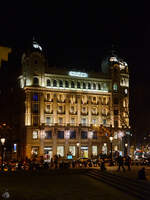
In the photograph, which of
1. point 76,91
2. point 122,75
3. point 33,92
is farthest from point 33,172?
point 122,75

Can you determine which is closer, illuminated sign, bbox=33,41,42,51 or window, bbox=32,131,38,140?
window, bbox=32,131,38,140

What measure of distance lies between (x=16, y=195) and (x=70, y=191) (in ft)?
11.7

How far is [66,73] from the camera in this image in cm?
7356

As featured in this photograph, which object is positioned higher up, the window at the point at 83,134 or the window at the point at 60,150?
the window at the point at 83,134

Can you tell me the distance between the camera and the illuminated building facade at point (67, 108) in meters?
68.9

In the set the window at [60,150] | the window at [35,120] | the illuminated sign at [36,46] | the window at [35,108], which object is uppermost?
the illuminated sign at [36,46]

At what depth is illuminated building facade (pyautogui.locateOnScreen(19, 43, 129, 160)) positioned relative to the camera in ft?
226

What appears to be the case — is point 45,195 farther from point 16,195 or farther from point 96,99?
point 96,99

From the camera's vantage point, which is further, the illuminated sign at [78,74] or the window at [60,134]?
the illuminated sign at [78,74]

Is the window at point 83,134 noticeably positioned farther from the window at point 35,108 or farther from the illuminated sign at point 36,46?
the illuminated sign at point 36,46

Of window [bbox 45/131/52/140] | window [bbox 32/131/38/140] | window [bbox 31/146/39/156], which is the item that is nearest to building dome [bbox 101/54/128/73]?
window [bbox 45/131/52/140]

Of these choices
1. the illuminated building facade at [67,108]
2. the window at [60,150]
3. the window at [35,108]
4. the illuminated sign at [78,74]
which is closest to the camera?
the illuminated building facade at [67,108]

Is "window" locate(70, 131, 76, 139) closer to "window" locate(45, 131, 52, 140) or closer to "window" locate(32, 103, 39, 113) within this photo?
"window" locate(45, 131, 52, 140)


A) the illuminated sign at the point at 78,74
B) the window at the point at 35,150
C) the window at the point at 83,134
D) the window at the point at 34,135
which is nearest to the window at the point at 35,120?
the window at the point at 34,135
